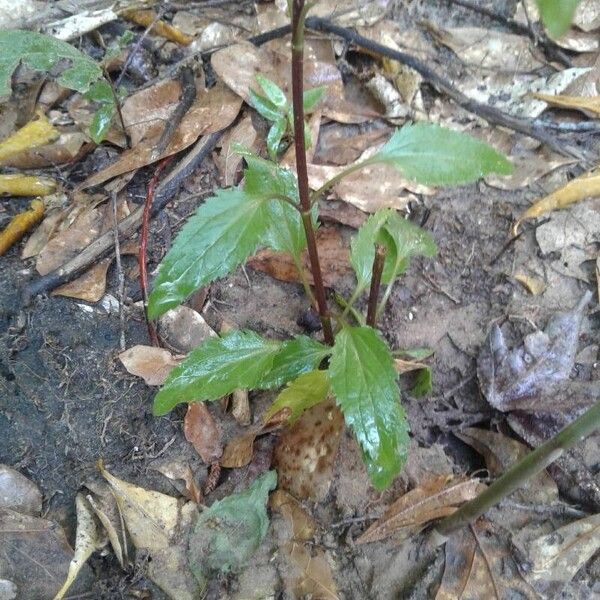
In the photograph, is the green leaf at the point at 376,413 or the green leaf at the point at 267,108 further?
the green leaf at the point at 267,108

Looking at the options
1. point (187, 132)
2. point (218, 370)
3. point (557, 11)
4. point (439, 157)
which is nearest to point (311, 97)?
point (187, 132)

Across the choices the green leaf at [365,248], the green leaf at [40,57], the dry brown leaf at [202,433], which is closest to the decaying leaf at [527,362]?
the green leaf at [365,248]

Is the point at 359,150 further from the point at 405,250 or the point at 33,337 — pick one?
the point at 33,337

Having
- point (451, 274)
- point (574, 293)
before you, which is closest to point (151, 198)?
point (451, 274)

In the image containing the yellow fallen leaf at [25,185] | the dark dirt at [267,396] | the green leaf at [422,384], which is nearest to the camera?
the dark dirt at [267,396]

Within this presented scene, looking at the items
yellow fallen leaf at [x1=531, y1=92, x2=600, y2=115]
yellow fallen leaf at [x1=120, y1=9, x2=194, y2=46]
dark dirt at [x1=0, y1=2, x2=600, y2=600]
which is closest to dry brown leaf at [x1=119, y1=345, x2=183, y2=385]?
dark dirt at [x1=0, y1=2, x2=600, y2=600]

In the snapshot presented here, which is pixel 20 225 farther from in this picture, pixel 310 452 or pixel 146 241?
pixel 310 452

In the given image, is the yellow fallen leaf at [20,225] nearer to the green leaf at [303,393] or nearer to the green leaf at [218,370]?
the green leaf at [218,370]
